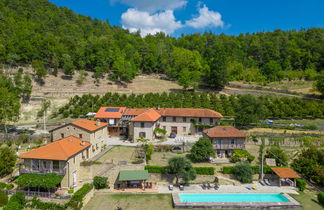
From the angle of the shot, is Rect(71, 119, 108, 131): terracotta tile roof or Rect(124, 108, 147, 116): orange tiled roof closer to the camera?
Rect(71, 119, 108, 131): terracotta tile roof

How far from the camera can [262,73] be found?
94.2m

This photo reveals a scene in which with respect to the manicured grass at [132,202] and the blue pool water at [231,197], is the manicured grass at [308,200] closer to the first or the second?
the blue pool water at [231,197]

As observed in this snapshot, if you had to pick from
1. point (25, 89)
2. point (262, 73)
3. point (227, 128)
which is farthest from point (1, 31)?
point (262, 73)

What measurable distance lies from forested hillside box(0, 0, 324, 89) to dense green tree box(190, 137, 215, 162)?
45.5m

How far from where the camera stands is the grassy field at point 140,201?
22.8 m

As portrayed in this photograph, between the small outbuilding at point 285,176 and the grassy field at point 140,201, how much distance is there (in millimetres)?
2181

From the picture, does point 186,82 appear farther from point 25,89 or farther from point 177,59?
point 25,89

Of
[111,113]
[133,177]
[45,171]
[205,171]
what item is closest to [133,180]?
[133,177]

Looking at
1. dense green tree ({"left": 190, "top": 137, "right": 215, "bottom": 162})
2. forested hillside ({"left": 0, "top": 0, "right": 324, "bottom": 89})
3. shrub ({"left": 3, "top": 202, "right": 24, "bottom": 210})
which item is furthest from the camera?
forested hillside ({"left": 0, "top": 0, "right": 324, "bottom": 89})

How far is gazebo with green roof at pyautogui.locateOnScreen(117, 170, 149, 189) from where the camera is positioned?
2639cm

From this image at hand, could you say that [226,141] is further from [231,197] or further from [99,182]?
[99,182]

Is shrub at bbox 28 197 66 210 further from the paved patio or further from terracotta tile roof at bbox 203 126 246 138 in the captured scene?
terracotta tile roof at bbox 203 126 246 138

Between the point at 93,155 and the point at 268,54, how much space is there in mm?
100159

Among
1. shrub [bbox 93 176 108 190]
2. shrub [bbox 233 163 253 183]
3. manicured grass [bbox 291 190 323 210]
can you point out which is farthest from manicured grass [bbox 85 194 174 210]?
manicured grass [bbox 291 190 323 210]
